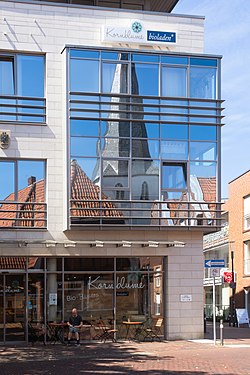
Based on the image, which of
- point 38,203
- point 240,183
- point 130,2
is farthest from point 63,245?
point 240,183

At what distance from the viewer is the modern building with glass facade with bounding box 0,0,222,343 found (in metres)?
23.0

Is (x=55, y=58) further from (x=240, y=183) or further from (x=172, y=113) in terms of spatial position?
(x=240, y=183)

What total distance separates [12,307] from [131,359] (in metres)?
5.69

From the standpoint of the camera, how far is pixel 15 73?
23359 millimetres

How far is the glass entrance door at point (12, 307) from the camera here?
22781 mm

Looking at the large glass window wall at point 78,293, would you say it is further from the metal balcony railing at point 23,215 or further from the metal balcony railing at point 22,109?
the metal balcony railing at point 22,109

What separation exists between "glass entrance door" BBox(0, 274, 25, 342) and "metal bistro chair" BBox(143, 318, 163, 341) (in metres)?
4.22

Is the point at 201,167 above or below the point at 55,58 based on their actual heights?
below

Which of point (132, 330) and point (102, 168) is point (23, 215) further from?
point (132, 330)

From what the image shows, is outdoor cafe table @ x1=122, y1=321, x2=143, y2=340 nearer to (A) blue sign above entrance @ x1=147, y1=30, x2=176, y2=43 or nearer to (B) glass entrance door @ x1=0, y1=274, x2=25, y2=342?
(B) glass entrance door @ x1=0, y1=274, x2=25, y2=342

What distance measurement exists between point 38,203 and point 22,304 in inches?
134

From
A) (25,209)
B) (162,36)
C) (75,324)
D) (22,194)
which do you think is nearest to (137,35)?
(162,36)

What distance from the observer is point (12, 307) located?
22.9m

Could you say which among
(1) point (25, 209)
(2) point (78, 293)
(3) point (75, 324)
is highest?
(1) point (25, 209)
